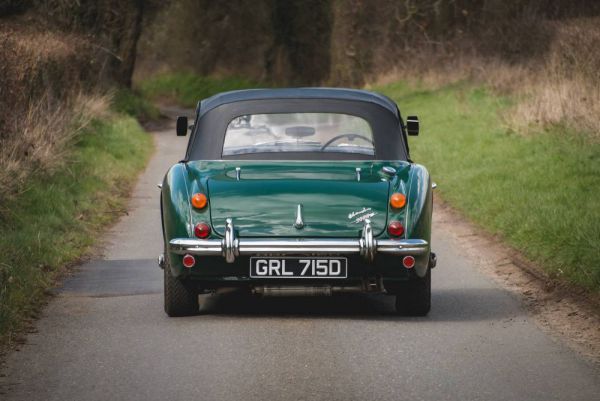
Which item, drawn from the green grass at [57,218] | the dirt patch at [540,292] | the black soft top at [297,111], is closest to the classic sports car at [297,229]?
the black soft top at [297,111]

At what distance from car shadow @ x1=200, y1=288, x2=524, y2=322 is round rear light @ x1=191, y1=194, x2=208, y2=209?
911 mm

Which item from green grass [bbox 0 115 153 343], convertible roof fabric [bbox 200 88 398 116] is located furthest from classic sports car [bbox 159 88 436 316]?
green grass [bbox 0 115 153 343]

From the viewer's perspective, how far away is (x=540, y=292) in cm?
898

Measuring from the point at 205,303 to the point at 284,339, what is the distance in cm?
162

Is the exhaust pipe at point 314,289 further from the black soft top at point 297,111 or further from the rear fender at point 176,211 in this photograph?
the black soft top at point 297,111

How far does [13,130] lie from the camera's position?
1415 cm

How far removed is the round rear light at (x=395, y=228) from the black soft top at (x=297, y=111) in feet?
3.43

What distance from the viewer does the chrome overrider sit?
7.43m

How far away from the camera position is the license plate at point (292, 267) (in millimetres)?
7484

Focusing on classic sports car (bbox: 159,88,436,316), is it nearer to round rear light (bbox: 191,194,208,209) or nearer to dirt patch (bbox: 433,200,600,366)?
Answer: round rear light (bbox: 191,194,208,209)

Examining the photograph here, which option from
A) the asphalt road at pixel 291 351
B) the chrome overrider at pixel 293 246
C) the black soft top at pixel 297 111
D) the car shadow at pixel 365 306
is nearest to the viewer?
the asphalt road at pixel 291 351

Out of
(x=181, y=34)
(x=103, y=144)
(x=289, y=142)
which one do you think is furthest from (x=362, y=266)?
(x=181, y=34)

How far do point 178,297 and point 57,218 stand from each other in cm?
459

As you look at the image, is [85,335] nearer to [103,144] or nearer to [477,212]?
[477,212]
